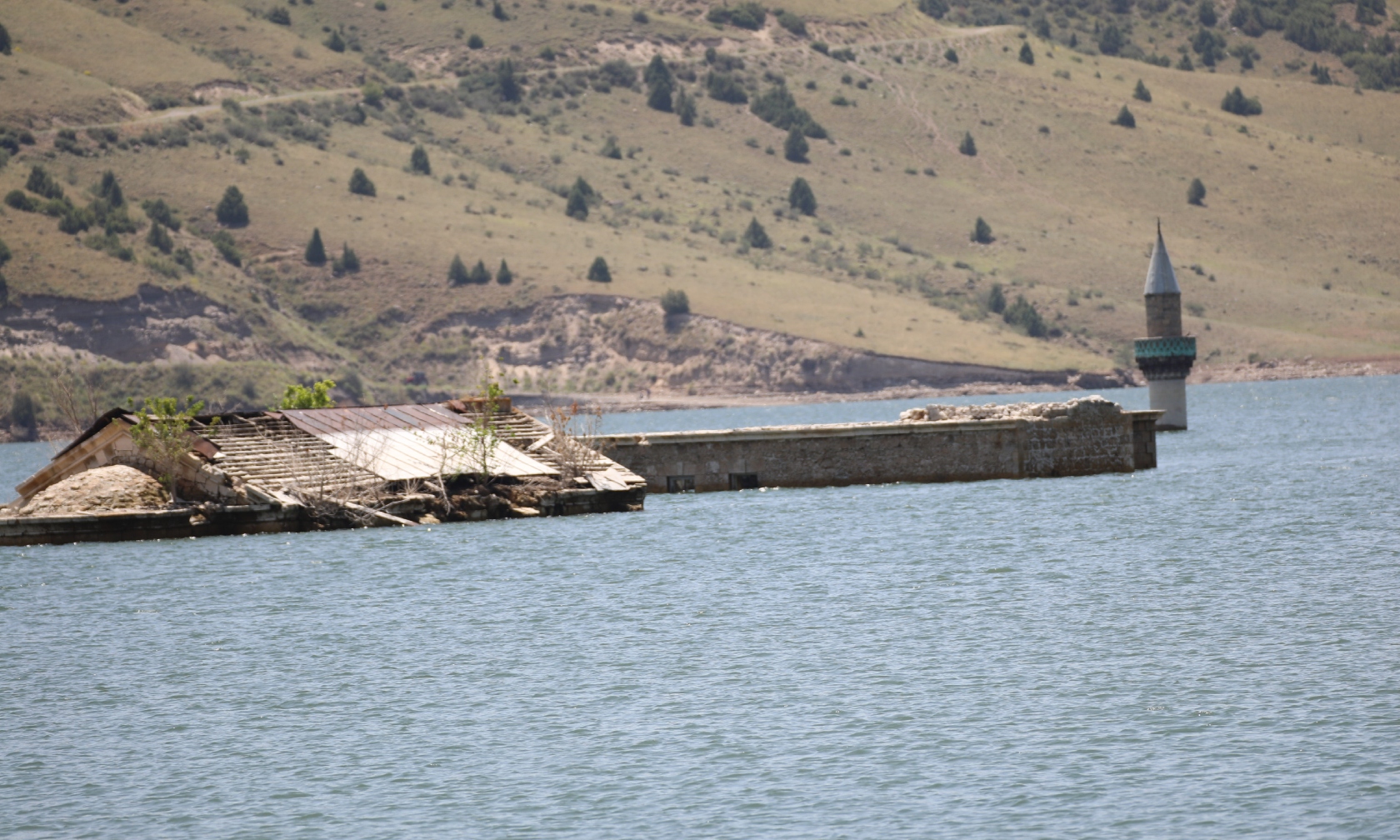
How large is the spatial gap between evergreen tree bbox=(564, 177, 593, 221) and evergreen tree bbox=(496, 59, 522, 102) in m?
23.3

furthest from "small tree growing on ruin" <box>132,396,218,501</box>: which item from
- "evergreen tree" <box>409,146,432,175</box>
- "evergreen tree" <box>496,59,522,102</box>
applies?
"evergreen tree" <box>496,59,522,102</box>

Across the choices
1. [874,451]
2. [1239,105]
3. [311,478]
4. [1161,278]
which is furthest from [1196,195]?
[311,478]

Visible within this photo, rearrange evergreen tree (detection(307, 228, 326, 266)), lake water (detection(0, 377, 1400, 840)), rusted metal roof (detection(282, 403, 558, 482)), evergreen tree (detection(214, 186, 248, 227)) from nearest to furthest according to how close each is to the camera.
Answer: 1. lake water (detection(0, 377, 1400, 840))
2. rusted metal roof (detection(282, 403, 558, 482))
3. evergreen tree (detection(307, 228, 326, 266))
4. evergreen tree (detection(214, 186, 248, 227))

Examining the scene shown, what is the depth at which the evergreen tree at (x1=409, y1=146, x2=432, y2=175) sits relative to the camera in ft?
486

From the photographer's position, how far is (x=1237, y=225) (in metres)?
159

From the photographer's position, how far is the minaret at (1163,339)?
59500mm

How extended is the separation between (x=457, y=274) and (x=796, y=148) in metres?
46.9

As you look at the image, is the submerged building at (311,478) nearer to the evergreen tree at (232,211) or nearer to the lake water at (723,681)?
the lake water at (723,681)

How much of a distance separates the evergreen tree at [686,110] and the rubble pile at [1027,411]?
418ft

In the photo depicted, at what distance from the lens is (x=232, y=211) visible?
433 ft

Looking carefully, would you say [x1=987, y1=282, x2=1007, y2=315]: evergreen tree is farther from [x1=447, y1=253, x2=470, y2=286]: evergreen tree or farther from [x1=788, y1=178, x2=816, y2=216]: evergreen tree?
[x1=447, y1=253, x2=470, y2=286]: evergreen tree

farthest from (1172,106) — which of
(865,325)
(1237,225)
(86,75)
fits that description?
(86,75)

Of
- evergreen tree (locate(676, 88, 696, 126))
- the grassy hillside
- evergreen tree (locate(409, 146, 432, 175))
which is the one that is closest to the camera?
the grassy hillside

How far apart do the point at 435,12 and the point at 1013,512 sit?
155 m
